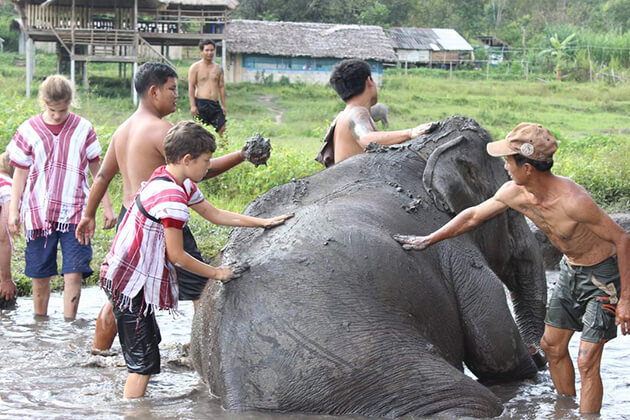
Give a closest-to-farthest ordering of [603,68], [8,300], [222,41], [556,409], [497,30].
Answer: [556,409]
[8,300]
[222,41]
[603,68]
[497,30]

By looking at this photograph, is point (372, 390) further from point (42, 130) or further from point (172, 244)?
point (42, 130)

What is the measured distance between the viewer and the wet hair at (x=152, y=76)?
17.0 feet

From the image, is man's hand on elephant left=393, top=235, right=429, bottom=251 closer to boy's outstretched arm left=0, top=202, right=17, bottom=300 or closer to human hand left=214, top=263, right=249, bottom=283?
human hand left=214, top=263, right=249, bottom=283

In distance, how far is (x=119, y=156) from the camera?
534cm

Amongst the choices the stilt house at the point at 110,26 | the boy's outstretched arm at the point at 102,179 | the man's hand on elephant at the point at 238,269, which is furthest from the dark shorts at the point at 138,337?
the stilt house at the point at 110,26

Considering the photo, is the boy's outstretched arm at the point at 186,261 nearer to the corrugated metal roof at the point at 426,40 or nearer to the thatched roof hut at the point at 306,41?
the thatched roof hut at the point at 306,41

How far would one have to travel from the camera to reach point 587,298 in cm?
454

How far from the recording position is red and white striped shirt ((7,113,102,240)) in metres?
6.22

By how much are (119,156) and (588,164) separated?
7.13 m

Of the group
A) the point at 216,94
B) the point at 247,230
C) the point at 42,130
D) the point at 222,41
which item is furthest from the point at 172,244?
the point at 222,41

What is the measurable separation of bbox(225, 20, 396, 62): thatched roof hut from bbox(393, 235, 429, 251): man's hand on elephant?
28834 mm

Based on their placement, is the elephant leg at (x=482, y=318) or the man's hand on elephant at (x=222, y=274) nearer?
the man's hand on elephant at (x=222, y=274)

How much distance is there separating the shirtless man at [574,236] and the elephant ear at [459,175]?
58 centimetres

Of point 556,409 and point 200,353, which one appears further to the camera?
point 556,409
